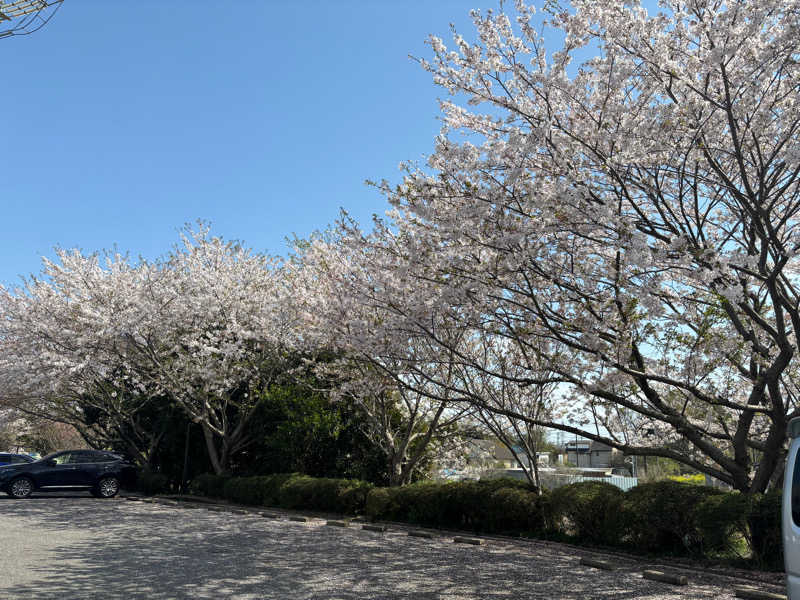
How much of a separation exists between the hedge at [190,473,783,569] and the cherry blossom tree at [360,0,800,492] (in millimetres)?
533

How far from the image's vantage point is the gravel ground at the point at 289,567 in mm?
5684

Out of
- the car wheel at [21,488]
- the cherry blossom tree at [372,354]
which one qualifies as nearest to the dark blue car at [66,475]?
the car wheel at [21,488]

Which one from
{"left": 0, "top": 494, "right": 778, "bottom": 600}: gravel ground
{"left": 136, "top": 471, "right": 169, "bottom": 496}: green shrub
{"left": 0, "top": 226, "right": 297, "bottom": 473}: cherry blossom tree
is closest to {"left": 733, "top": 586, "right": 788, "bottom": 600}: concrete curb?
{"left": 0, "top": 494, "right": 778, "bottom": 600}: gravel ground

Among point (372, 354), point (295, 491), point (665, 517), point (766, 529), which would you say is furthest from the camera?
point (295, 491)

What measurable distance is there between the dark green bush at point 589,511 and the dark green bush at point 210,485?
29.5 ft

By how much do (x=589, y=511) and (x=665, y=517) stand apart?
3.77 feet

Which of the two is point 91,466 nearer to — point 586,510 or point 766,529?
point 586,510

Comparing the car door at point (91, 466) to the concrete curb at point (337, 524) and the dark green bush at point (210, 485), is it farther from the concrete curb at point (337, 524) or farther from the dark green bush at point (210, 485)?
the concrete curb at point (337, 524)

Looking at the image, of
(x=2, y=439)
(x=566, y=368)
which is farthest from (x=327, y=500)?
(x=2, y=439)

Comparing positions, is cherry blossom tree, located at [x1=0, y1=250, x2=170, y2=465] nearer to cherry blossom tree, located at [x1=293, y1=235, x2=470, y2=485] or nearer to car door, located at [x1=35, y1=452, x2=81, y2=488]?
car door, located at [x1=35, y1=452, x2=81, y2=488]

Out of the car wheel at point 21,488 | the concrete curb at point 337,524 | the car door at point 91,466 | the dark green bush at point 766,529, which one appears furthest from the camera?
the car door at point 91,466

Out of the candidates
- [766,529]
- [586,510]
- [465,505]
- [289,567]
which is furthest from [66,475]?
[766,529]

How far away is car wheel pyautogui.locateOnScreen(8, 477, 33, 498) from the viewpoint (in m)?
15.5

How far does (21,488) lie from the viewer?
15672mm
